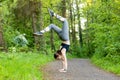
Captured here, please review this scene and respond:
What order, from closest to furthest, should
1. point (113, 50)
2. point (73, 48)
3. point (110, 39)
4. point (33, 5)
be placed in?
point (113, 50), point (110, 39), point (33, 5), point (73, 48)

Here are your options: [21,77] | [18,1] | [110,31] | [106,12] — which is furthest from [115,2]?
[21,77]

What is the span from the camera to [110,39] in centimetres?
2219

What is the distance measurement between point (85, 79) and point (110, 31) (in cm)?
1214

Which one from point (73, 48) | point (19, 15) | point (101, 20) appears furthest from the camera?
point (73, 48)

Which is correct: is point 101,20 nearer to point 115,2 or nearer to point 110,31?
point 115,2

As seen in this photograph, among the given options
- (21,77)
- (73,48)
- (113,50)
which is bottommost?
(73,48)

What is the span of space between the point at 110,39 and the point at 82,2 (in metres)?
33.3

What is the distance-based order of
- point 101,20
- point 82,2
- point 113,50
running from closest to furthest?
point 113,50 < point 101,20 < point 82,2

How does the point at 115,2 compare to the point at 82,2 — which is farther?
the point at 82,2

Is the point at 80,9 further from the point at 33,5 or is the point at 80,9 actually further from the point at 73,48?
the point at 33,5

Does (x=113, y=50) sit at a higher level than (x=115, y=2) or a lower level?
lower

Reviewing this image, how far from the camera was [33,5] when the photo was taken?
97.2ft

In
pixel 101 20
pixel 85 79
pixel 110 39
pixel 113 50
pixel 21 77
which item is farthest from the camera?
pixel 101 20

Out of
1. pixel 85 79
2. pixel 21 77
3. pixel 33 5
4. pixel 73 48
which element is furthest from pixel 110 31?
pixel 73 48
